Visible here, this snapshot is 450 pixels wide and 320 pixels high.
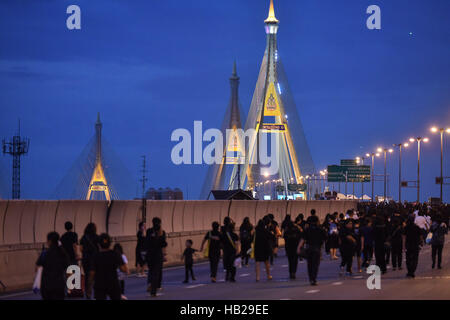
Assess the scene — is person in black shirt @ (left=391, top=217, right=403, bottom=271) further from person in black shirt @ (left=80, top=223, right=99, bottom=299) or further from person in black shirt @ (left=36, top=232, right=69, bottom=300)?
person in black shirt @ (left=36, top=232, right=69, bottom=300)

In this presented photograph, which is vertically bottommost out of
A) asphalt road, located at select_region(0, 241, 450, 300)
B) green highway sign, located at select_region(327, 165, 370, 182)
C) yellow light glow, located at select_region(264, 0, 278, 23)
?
asphalt road, located at select_region(0, 241, 450, 300)

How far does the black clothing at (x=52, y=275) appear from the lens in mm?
12266

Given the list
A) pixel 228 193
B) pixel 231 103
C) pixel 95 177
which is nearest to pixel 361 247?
pixel 228 193

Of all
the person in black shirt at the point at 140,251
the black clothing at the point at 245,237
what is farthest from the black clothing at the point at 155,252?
the black clothing at the point at 245,237

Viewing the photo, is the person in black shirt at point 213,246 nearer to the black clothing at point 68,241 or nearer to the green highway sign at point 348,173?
the black clothing at point 68,241

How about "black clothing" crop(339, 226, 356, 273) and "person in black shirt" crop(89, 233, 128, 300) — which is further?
"black clothing" crop(339, 226, 356, 273)

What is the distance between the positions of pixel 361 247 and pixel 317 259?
4.69 meters

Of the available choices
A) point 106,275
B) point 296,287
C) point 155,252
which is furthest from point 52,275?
point 296,287

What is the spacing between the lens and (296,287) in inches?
756

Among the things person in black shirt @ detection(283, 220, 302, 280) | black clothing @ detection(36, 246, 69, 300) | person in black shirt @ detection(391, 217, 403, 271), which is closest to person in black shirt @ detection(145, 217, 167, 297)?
person in black shirt @ detection(283, 220, 302, 280)

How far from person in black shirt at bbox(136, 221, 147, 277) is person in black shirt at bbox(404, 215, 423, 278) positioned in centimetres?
637

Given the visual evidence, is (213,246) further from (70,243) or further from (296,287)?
(70,243)

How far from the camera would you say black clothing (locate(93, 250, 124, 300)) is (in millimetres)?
12438
